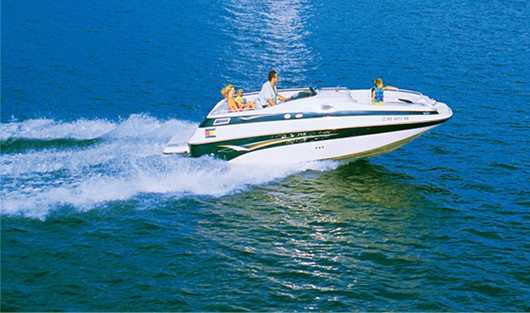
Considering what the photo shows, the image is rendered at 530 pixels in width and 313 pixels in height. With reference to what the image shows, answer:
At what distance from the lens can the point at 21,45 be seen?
1585 inches

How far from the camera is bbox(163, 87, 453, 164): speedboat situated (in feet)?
74.6

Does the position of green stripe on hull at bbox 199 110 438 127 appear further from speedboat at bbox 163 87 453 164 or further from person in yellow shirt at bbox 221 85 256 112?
person in yellow shirt at bbox 221 85 256 112

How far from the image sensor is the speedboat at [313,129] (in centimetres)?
2275

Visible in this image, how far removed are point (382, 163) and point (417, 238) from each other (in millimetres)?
5636

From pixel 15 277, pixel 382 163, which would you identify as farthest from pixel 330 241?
pixel 15 277

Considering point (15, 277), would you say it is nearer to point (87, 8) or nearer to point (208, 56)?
point (208, 56)

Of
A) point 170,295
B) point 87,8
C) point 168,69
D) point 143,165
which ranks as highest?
point 87,8

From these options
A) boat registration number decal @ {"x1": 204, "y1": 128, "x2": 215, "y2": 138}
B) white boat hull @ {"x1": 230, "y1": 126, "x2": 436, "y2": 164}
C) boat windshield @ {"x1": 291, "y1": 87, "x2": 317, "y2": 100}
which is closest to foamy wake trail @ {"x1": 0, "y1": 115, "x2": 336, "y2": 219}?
white boat hull @ {"x1": 230, "y1": 126, "x2": 436, "y2": 164}

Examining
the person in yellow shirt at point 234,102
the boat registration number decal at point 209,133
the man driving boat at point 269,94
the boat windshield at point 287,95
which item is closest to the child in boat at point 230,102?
the person in yellow shirt at point 234,102

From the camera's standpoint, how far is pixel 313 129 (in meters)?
22.9

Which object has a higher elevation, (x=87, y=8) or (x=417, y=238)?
(x=87, y=8)

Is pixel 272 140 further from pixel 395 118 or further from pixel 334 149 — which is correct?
pixel 395 118

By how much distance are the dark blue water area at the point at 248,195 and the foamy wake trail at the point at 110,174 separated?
7 cm

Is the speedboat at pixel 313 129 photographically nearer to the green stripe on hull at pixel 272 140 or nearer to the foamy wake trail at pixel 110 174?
the green stripe on hull at pixel 272 140
